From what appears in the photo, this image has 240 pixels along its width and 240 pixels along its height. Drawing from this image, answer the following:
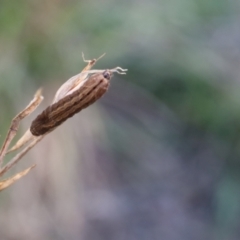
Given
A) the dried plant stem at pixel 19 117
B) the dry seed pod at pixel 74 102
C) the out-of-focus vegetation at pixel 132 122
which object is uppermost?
the out-of-focus vegetation at pixel 132 122

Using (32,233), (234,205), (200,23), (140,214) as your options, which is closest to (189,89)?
(200,23)

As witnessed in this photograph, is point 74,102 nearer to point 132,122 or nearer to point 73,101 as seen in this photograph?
point 73,101

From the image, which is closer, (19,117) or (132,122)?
(19,117)

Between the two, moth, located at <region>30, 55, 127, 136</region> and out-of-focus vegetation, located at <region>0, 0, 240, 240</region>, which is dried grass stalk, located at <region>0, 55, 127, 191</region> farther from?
out-of-focus vegetation, located at <region>0, 0, 240, 240</region>

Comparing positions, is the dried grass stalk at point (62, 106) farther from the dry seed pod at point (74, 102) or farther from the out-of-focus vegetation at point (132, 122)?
the out-of-focus vegetation at point (132, 122)

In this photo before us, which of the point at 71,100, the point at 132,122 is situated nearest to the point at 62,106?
the point at 71,100

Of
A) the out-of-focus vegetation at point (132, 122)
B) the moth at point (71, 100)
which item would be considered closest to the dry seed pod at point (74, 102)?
the moth at point (71, 100)

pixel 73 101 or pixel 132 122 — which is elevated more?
pixel 132 122
